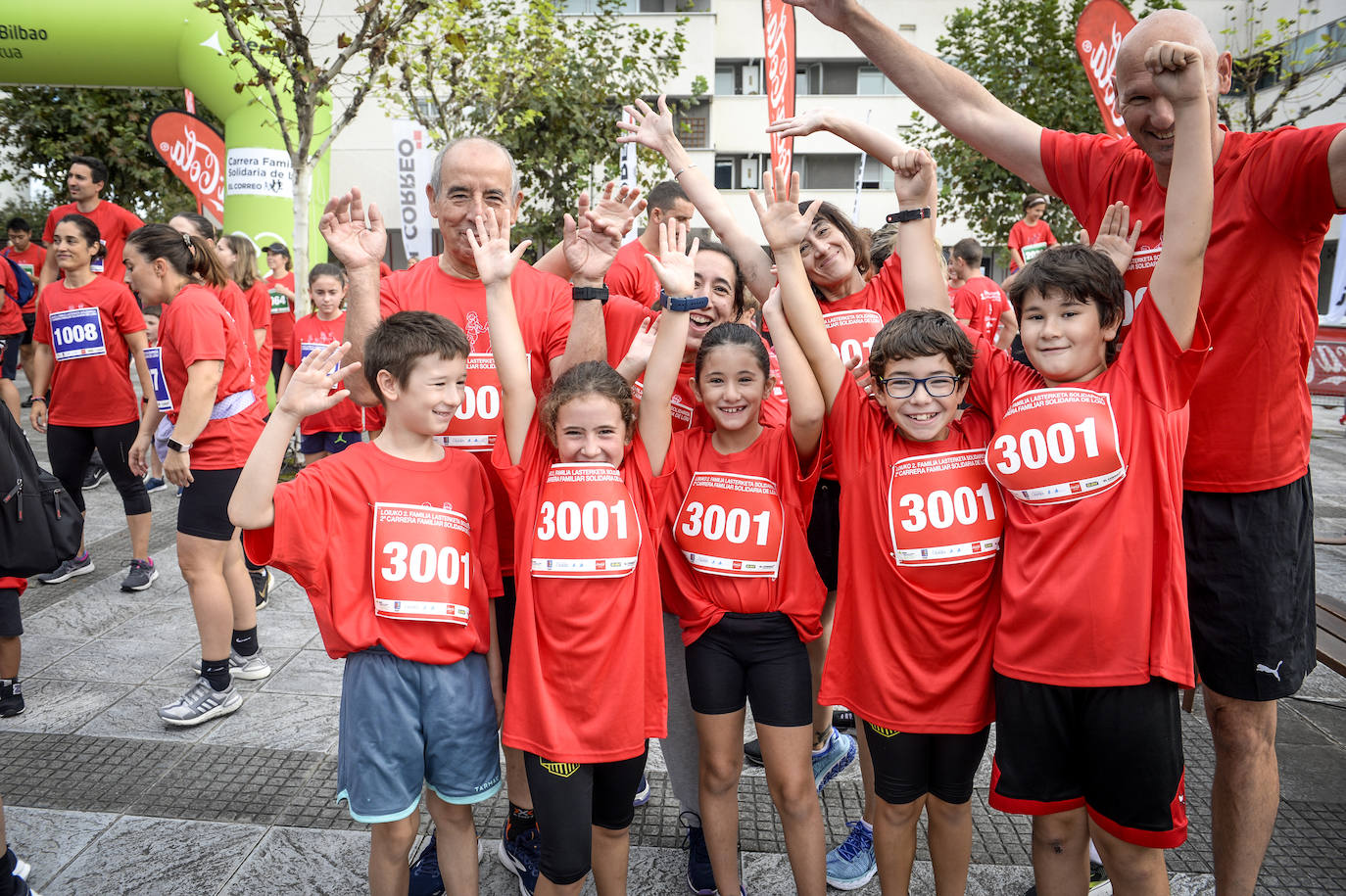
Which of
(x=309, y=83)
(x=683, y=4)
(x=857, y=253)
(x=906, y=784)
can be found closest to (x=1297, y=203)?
(x=857, y=253)

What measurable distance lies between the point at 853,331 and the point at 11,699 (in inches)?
157

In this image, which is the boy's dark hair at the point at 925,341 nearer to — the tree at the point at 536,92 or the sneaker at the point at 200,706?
the sneaker at the point at 200,706

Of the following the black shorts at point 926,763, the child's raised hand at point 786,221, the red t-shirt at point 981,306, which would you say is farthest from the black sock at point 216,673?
the red t-shirt at point 981,306

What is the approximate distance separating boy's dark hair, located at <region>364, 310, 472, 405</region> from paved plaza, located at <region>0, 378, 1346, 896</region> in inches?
20.4

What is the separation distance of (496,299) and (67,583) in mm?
4713

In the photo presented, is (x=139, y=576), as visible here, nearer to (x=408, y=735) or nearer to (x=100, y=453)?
(x=100, y=453)

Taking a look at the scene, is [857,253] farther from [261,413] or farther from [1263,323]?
[261,413]

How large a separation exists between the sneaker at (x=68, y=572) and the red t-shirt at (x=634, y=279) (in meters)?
4.26

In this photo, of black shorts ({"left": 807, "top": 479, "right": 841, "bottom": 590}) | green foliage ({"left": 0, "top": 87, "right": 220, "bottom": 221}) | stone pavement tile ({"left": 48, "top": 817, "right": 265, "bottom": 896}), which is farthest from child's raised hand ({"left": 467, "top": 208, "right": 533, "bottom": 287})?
green foliage ({"left": 0, "top": 87, "right": 220, "bottom": 221})

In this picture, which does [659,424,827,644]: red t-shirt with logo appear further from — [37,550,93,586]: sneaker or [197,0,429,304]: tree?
[197,0,429,304]: tree

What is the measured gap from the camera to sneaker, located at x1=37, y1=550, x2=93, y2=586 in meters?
5.44

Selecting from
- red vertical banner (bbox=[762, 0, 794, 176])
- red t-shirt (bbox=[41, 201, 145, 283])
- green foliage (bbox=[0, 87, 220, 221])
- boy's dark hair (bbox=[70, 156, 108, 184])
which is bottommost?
red t-shirt (bbox=[41, 201, 145, 283])

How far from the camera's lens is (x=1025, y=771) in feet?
6.92

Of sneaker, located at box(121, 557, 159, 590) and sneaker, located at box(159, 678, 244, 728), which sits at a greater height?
sneaker, located at box(121, 557, 159, 590)
